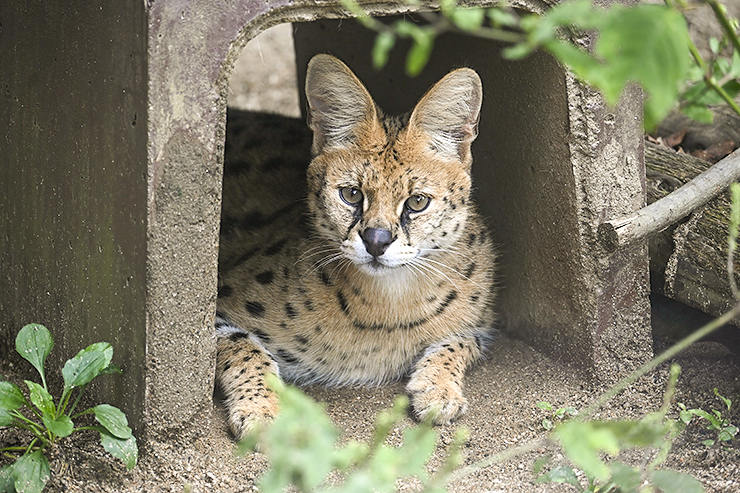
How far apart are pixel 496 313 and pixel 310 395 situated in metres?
1.01

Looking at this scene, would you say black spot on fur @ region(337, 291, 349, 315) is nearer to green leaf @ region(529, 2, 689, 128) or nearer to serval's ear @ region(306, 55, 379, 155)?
serval's ear @ region(306, 55, 379, 155)

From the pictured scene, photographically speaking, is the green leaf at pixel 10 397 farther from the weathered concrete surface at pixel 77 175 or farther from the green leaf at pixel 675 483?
the green leaf at pixel 675 483

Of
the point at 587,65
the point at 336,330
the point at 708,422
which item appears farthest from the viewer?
the point at 336,330

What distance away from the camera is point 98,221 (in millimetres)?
2709

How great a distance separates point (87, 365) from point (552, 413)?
5.66 ft

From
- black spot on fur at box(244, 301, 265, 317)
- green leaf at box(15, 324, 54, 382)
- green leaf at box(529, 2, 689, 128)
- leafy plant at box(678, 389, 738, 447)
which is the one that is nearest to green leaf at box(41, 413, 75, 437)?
green leaf at box(15, 324, 54, 382)

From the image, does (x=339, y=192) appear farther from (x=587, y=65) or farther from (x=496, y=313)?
(x=587, y=65)

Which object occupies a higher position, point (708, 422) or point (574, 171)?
point (574, 171)

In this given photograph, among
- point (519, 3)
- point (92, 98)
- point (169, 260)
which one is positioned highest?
point (519, 3)

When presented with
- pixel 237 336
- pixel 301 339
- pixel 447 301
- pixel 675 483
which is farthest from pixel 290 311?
pixel 675 483

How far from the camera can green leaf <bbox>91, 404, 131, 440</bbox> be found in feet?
8.51

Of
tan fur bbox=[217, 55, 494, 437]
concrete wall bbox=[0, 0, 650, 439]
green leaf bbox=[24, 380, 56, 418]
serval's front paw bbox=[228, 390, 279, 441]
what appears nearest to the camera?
concrete wall bbox=[0, 0, 650, 439]

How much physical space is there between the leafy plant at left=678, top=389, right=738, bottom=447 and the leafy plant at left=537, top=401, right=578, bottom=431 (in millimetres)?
402

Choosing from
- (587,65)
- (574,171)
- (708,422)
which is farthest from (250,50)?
(587,65)
